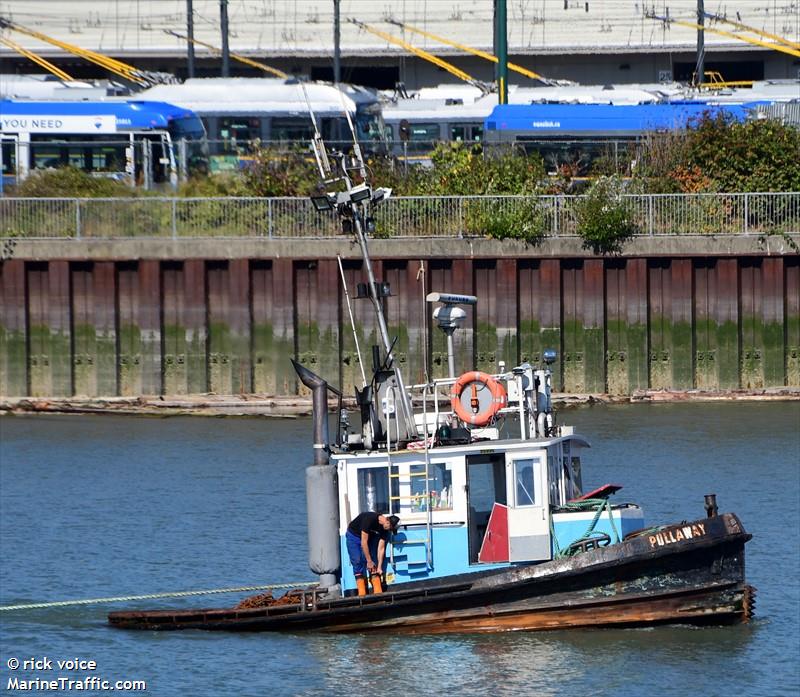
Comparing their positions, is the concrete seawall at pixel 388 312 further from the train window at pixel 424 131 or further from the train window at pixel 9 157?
the train window at pixel 424 131

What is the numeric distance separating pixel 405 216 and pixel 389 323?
10.4ft

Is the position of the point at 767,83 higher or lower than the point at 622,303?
higher

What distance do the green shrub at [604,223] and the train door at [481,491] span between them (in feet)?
58.3

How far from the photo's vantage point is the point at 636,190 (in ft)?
144

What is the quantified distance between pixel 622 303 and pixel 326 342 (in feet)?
22.3

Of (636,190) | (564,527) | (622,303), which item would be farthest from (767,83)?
(564,527)

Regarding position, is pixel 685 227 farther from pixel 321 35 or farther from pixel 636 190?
pixel 321 35

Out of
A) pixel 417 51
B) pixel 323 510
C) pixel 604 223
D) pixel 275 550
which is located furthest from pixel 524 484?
pixel 417 51

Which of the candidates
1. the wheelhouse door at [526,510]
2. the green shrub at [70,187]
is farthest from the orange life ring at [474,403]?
the green shrub at [70,187]

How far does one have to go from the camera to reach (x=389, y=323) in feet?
134

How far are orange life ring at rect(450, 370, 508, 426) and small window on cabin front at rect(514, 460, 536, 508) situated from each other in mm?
935

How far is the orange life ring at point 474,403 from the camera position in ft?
80.3

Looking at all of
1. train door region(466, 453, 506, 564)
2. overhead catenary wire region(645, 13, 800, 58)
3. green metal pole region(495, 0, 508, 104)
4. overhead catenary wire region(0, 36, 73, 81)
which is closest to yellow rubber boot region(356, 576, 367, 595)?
train door region(466, 453, 506, 564)

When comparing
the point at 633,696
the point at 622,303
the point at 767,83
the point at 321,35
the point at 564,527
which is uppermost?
the point at 321,35
